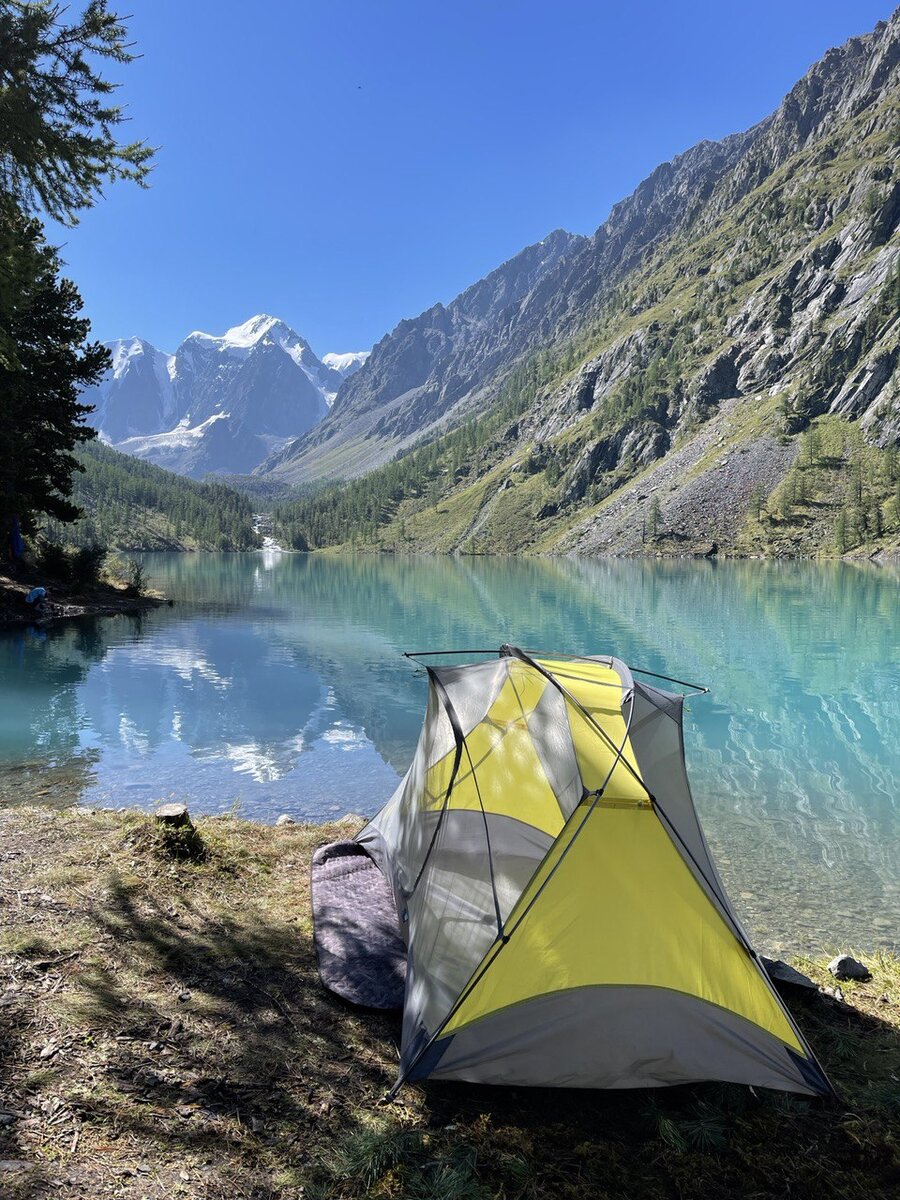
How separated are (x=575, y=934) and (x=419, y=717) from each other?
1674 centimetres

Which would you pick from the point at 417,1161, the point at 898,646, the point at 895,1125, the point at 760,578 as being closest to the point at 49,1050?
the point at 417,1161

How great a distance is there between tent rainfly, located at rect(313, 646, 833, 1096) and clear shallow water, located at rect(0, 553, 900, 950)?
454 centimetres

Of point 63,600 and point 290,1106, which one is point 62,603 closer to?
point 63,600

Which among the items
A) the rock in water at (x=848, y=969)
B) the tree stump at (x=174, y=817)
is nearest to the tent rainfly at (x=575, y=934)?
the tree stump at (x=174, y=817)

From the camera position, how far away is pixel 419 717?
21797mm

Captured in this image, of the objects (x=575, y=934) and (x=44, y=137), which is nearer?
(x=575, y=934)

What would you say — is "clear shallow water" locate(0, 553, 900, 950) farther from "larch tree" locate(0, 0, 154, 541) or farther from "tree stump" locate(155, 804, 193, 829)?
"larch tree" locate(0, 0, 154, 541)

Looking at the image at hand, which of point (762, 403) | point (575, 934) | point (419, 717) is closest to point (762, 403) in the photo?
point (762, 403)

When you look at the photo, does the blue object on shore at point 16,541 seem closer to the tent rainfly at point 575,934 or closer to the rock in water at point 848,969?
the tent rainfly at point 575,934

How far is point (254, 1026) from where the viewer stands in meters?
5.17

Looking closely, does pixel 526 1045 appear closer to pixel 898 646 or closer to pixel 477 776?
pixel 477 776

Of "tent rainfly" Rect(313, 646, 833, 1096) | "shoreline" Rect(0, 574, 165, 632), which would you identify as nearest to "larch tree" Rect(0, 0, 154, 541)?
"tent rainfly" Rect(313, 646, 833, 1096)

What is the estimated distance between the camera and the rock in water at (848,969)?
23.8ft

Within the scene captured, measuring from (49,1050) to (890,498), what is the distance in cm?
11701
